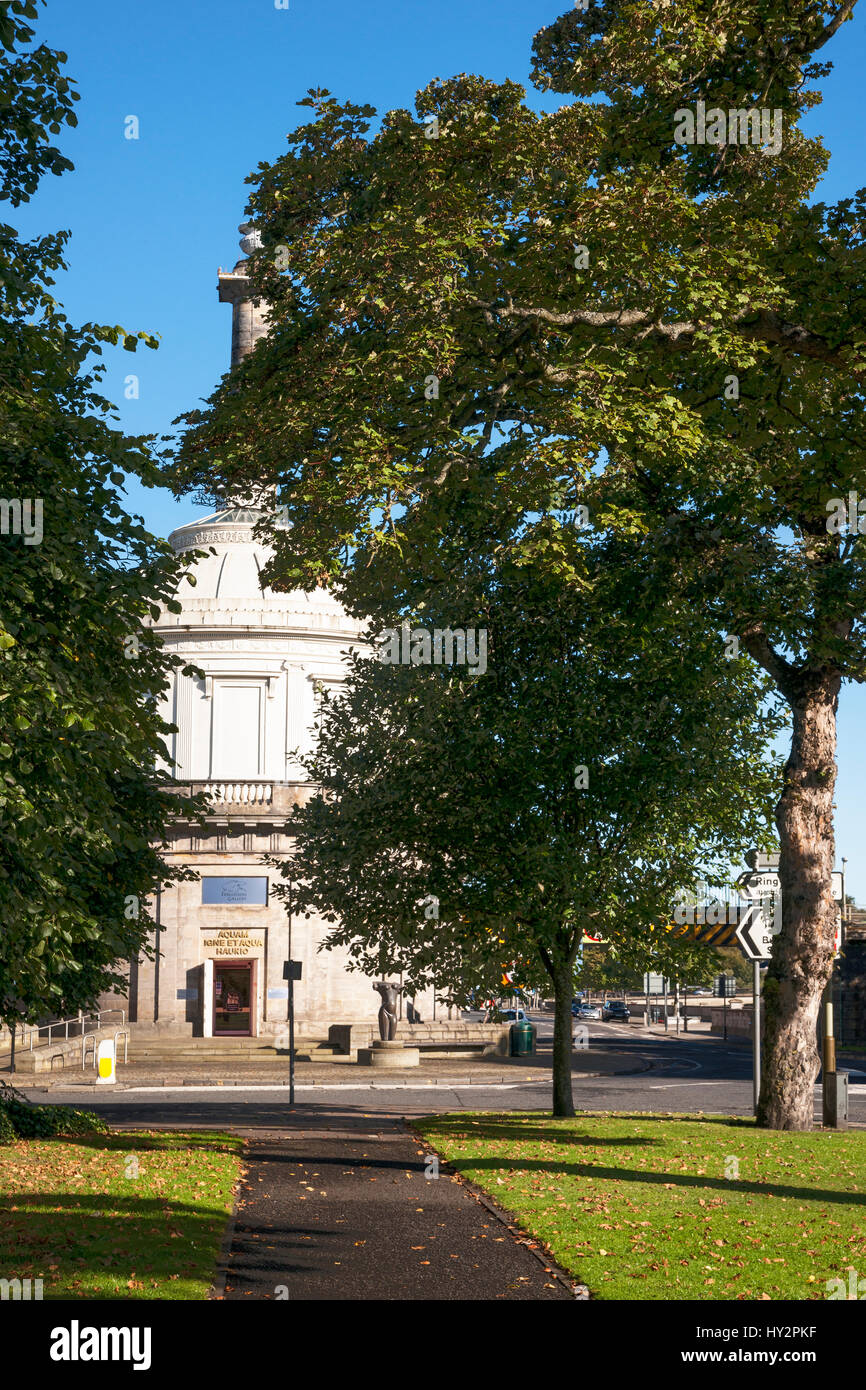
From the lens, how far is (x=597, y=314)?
15188 mm

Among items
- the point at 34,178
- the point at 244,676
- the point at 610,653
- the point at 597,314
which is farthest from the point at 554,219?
the point at 244,676

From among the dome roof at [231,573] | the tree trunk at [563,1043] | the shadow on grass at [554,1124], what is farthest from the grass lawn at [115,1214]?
the dome roof at [231,573]

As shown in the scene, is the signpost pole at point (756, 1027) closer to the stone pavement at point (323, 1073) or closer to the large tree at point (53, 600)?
the large tree at point (53, 600)

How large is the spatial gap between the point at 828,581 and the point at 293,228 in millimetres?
8159

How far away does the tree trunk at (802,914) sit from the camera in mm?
19016

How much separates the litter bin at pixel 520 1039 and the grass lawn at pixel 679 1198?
992 inches

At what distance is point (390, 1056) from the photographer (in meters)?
40.1

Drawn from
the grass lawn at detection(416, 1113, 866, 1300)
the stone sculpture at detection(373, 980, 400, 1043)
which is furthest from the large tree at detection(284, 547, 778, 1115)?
the stone sculpture at detection(373, 980, 400, 1043)

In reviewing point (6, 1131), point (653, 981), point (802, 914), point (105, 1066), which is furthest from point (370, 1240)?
point (653, 981)

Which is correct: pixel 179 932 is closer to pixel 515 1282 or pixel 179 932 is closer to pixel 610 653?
pixel 610 653

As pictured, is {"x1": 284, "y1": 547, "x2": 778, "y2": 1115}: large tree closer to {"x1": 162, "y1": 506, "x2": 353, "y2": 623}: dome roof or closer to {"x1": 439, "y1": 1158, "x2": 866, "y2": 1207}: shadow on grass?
{"x1": 439, "y1": 1158, "x2": 866, "y2": 1207}: shadow on grass

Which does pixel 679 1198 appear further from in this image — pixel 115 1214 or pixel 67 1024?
pixel 67 1024

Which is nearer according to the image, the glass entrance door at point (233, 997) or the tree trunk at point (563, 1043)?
the tree trunk at point (563, 1043)

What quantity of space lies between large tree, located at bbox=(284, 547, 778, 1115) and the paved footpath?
446 centimetres
